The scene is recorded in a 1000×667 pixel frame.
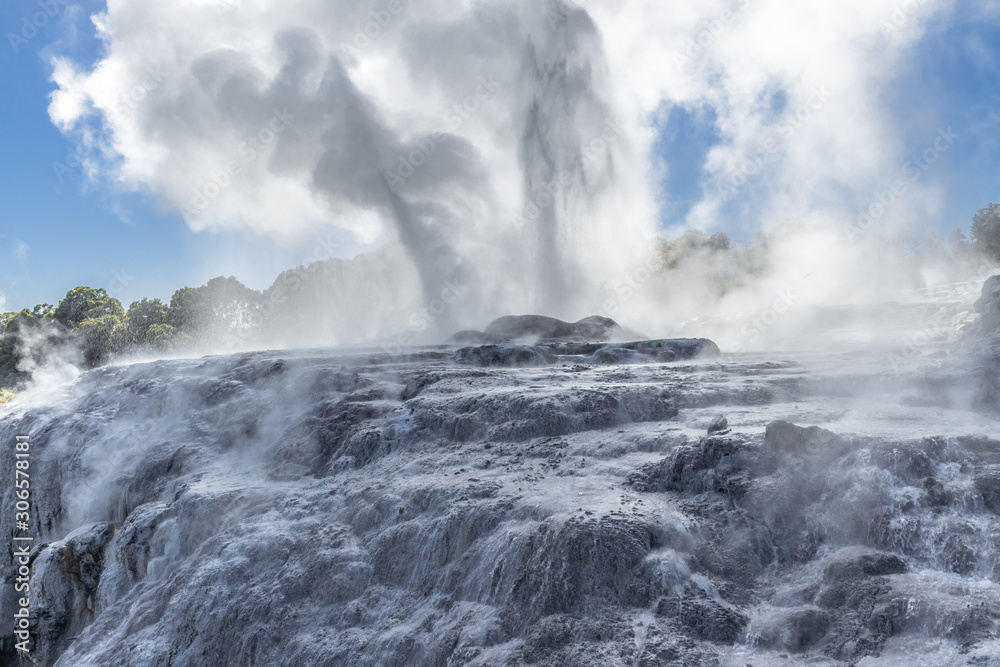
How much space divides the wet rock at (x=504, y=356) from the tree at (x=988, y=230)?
34566 millimetres

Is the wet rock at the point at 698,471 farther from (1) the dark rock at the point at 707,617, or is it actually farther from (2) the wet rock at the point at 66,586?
(2) the wet rock at the point at 66,586

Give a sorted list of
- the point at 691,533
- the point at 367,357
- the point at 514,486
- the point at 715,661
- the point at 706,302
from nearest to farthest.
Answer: the point at 715,661
the point at 691,533
the point at 514,486
the point at 367,357
the point at 706,302

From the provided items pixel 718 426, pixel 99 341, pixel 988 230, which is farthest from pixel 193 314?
pixel 988 230

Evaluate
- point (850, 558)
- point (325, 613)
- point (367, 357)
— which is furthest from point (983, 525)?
point (367, 357)

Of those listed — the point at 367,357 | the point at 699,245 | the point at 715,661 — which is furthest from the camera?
the point at 699,245

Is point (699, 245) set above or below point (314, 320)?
above

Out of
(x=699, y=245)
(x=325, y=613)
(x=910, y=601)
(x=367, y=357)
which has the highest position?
(x=699, y=245)

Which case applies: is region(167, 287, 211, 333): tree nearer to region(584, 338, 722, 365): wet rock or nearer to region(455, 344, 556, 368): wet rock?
region(455, 344, 556, 368): wet rock

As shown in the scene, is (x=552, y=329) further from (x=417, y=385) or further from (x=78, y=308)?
(x=78, y=308)

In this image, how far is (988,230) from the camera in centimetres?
3756

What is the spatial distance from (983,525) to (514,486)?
4359 mm

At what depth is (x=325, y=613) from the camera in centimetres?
652

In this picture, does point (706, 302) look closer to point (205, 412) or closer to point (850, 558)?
point (205, 412)

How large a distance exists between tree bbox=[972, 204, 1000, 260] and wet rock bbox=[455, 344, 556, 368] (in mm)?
34566
